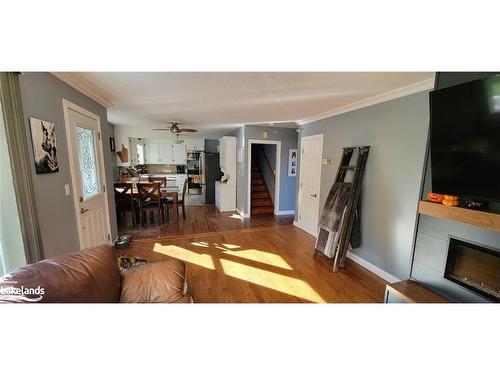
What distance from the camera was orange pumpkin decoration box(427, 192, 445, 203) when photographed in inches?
59.1

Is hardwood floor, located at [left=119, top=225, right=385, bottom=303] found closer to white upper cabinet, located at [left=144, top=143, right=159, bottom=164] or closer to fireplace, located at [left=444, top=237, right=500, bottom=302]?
fireplace, located at [left=444, top=237, right=500, bottom=302]

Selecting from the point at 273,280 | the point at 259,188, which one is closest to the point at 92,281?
the point at 273,280

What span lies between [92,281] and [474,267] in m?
2.52

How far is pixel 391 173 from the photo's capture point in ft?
7.50

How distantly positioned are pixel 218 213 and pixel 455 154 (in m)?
4.64

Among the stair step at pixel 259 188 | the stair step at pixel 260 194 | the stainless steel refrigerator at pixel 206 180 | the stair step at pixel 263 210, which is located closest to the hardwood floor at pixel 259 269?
the stair step at pixel 263 210

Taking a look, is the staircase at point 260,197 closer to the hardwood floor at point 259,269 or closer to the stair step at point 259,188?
the stair step at point 259,188

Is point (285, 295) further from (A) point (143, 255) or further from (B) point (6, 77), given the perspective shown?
(B) point (6, 77)

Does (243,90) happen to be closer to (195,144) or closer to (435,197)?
(435,197)

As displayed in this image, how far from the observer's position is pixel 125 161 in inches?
237

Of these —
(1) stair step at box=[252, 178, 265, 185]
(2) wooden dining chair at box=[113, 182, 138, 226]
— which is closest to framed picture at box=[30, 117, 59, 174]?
(2) wooden dining chair at box=[113, 182, 138, 226]

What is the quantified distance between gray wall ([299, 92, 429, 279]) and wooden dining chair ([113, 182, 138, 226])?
4.21 m

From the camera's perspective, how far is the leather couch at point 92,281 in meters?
0.81
